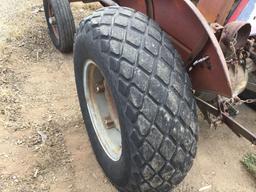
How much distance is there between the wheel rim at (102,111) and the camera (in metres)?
2.89

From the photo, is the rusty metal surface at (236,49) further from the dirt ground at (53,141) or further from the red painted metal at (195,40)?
the dirt ground at (53,141)

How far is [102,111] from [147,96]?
947mm

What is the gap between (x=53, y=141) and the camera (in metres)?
3.36

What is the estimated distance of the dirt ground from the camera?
307 centimetres

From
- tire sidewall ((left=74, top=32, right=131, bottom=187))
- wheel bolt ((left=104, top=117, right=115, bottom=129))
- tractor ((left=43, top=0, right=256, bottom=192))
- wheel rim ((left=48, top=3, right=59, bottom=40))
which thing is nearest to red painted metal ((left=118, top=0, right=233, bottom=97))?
tractor ((left=43, top=0, right=256, bottom=192))

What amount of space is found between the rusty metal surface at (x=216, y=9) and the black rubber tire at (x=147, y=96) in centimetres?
47

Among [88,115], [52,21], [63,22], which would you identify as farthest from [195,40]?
[52,21]

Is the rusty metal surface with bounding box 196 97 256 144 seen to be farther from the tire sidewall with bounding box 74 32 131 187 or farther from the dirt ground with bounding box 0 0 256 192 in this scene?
the dirt ground with bounding box 0 0 256 192

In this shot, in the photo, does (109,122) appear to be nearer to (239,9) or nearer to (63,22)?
(239,9)

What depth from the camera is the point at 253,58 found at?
2672mm

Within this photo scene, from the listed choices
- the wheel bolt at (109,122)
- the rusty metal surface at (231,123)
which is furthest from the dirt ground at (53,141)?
the rusty metal surface at (231,123)

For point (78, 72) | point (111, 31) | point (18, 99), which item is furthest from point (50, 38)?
point (111, 31)

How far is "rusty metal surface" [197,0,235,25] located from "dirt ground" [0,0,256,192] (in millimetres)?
1137

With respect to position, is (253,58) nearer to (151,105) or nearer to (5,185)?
(151,105)
